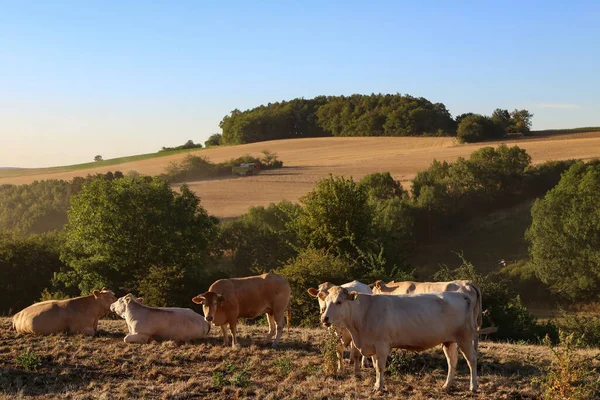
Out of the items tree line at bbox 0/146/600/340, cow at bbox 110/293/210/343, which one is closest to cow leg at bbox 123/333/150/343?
cow at bbox 110/293/210/343

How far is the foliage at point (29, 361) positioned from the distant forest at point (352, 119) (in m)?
88.2

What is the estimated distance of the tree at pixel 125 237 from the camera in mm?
36531

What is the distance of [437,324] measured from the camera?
1148cm

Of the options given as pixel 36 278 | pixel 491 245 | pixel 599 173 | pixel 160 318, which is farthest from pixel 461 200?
pixel 160 318

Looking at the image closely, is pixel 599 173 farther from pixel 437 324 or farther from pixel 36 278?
pixel 437 324

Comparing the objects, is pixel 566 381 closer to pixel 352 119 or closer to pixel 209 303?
pixel 209 303

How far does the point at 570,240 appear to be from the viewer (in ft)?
158

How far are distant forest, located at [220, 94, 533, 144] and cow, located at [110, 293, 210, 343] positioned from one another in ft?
279

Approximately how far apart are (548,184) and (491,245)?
594 inches

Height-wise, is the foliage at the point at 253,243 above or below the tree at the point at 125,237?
below

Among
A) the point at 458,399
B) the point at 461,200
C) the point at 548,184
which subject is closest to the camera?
the point at 458,399

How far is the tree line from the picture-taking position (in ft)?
97.6

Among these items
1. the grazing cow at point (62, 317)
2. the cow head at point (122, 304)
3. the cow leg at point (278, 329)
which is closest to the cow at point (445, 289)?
the cow leg at point (278, 329)

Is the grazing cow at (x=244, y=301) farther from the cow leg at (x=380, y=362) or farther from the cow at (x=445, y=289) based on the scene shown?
the cow leg at (x=380, y=362)
